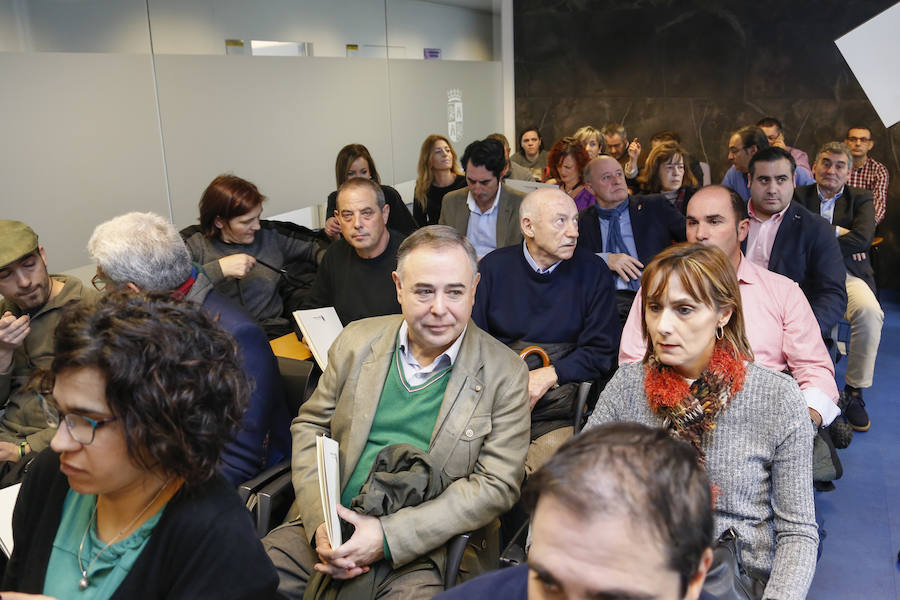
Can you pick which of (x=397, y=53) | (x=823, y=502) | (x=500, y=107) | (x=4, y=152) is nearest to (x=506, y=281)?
(x=823, y=502)

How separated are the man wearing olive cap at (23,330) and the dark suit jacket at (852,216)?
4.42m

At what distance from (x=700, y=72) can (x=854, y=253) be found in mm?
3634

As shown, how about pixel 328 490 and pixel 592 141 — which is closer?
pixel 328 490

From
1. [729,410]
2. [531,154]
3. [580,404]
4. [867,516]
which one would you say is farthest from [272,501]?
[531,154]

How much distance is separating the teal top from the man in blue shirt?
834 millimetres

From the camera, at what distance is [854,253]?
15.9 feet

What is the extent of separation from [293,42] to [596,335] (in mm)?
3591

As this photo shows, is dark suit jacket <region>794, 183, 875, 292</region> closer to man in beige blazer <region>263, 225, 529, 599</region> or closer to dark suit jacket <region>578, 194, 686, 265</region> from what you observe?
dark suit jacket <region>578, 194, 686, 265</region>

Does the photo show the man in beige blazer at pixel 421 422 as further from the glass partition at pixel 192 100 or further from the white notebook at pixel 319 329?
the glass partition at pixel 192 100

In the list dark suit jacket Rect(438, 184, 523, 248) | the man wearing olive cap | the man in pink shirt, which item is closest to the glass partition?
the man wearing olive cap

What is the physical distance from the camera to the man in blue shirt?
950 millimetres

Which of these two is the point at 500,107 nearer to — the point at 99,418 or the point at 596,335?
the point at 596,335

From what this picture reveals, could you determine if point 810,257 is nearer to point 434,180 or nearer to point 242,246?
point 242,246

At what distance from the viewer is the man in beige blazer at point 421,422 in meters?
2.05
